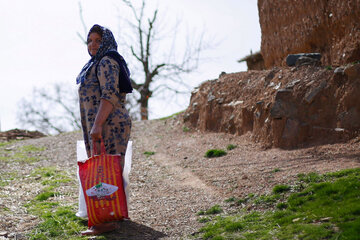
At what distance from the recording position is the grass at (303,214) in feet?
11.1

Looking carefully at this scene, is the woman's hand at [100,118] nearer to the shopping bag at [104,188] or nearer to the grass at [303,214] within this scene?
the shopping bag at [104,188]

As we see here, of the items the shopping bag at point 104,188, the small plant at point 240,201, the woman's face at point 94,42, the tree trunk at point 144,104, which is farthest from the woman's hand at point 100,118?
the tree trunk at point 144,104

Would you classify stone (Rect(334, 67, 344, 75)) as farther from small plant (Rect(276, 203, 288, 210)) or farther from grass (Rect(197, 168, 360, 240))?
small plant (Rect(276, 203, 288, 210))

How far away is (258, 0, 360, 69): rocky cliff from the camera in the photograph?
750 cm

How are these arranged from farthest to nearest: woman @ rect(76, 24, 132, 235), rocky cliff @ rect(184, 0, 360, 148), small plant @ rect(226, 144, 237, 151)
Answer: small plant @ rect(226, 144, 237, 151) < rocky cliff @ rect(184, 0, 360, 148) < woman @ rect(76, 24, 132, 235)

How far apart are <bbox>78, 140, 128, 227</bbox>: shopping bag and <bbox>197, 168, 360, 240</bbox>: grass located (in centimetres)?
86

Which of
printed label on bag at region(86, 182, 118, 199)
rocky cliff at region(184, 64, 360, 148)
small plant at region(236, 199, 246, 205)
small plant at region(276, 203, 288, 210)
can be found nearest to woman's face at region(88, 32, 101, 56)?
printed label on bag at region(86, 182, 118, 199)

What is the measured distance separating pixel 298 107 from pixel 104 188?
15.0ft

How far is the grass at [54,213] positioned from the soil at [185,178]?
12cm

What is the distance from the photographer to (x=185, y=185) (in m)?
6.27

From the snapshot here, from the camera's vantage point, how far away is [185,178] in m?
6.73

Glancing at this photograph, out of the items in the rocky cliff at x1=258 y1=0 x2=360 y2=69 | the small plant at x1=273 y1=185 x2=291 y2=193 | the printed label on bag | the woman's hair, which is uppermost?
the rocky cliff at x1=258 y1=0 x2=360 y2=69

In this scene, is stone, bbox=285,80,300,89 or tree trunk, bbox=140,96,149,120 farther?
tree trunk, bbox=140,96,149,120

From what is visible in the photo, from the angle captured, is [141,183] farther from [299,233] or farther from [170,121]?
[170,121]
